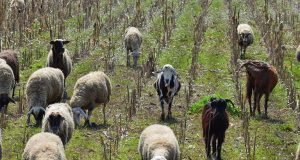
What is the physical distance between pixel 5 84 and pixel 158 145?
7.18 m

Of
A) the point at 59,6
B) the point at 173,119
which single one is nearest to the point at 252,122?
the point at 173,119

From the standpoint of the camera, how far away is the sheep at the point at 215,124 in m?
14.2

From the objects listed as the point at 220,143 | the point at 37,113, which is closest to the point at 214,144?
the point at 220,143

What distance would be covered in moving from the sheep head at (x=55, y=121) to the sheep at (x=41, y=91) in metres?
2.70

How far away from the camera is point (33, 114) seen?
1673 centimetres

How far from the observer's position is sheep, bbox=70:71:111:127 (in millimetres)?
16828

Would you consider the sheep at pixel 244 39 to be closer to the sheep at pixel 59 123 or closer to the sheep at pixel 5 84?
the sheep at pixel 5 84

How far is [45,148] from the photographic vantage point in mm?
12180

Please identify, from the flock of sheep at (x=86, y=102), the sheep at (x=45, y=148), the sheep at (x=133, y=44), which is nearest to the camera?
the sheep at (x=45, y=148)

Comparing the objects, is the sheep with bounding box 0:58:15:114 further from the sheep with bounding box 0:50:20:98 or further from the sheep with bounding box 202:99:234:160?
the sheep with bounding box 202:99:234:160

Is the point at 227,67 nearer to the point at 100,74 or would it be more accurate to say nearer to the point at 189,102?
the point at 189,102

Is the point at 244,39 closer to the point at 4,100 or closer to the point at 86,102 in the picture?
the point at 86,102

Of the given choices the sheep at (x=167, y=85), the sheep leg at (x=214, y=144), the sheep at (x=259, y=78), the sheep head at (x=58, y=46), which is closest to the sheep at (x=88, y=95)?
the sheep at (x=167, y=85)

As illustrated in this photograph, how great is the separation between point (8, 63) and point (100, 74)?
3.85m
